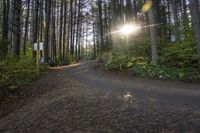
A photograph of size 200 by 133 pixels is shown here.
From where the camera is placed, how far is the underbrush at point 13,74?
32.2ft

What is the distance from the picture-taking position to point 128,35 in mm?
19062

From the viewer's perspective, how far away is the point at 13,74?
10.7m

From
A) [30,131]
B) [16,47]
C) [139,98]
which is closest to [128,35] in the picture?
[16,47]

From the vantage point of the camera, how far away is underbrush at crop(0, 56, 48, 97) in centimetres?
980

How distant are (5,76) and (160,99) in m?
6.46

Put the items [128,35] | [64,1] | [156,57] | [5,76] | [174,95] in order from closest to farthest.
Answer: [174,95], [5,76], [156,57], [128,35], [64,1]

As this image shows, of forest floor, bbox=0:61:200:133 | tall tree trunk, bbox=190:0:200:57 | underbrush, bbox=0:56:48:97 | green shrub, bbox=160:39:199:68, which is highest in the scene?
tall tree trunk, bbox=190:0:200:57

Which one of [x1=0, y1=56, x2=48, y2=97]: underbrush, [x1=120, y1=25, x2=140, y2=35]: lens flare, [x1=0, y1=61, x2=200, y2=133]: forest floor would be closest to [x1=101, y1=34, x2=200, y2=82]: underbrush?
[x1=0, y1=61, x2=200, y2=133]: forest floor

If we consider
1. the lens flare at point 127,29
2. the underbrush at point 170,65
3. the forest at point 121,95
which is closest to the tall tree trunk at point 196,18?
the forest at point 121,95

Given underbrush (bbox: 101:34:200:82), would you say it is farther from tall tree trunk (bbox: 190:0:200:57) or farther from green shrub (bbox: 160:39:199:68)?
tall tree trunk (bbox: 190:0:200:57)

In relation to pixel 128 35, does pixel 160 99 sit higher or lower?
lower

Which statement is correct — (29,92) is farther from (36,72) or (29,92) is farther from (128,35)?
(128,35)

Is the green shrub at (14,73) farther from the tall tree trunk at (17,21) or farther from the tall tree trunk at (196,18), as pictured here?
the tall tree trunk at (196,18)

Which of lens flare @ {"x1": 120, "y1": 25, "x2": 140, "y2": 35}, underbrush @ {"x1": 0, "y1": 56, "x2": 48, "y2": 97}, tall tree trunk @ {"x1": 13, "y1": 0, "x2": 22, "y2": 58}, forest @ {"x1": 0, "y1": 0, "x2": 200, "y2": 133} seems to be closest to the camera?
forest @ {"x1": 0, "y1": 0, "x2": 200, "y2": 133}
